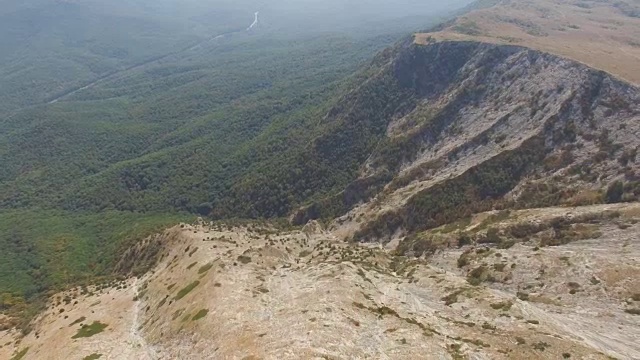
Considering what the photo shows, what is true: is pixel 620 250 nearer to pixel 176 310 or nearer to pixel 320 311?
pixel 320 311

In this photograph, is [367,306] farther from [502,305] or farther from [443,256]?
[443,256]

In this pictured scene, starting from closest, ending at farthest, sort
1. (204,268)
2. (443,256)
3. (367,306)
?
(367,306), (204,268), (443,256)

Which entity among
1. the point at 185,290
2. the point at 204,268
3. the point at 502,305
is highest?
the point at 502,305

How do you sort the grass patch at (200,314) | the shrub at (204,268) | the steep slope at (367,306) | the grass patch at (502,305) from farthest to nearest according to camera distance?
the shrub at (204,268)
the grass patch at (200,314)
the grass patch at (502,305)
the steep slope at (367,306)

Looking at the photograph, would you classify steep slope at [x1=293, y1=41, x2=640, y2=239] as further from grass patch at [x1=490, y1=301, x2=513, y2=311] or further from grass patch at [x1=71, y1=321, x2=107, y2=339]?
grass patch at [x1=71, y1=321, x2=107, y2=339]

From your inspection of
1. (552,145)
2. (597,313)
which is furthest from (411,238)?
(597,313)

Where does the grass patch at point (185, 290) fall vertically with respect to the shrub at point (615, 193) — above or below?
below

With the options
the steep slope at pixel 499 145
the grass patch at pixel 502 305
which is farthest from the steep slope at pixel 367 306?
the steep slope at pixel 499 145

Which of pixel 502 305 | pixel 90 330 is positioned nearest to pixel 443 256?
pixel 502 305

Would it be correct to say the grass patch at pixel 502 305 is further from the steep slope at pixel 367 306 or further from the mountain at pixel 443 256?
the mountain at pixel 443 256

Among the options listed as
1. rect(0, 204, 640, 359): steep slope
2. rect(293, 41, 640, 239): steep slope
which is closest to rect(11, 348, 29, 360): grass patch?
rect(0, 204, 640, 359): steep slope
